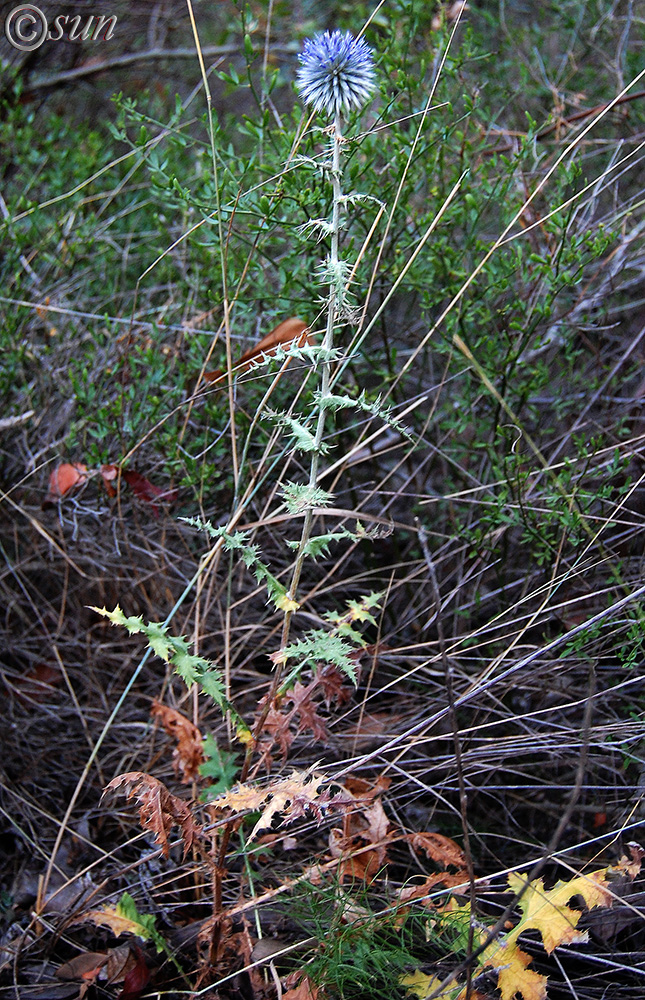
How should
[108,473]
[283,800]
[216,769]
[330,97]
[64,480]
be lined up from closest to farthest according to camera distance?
[283,800], [330,97], [216,769], [108,473], [64,480]

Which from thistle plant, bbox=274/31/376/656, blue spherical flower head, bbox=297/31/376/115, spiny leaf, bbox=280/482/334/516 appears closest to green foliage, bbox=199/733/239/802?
thistle plant, bbox=274/31/376/656

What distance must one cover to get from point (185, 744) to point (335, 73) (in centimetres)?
166

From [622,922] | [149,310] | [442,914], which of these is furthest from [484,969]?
[149,310]

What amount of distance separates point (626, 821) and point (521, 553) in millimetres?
925

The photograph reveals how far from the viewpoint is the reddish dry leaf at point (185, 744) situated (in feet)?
6.57

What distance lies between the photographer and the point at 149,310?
109 inches

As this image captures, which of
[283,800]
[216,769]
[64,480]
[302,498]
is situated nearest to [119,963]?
[216,769]

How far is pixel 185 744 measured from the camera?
201cm

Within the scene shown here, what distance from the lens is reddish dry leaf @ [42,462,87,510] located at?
245cm

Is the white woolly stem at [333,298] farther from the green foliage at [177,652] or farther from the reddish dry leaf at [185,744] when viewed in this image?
the reddish dry leaf at [185,744]

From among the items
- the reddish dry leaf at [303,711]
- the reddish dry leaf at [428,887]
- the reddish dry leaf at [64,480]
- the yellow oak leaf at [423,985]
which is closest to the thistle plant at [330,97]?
the reddish dry leaf at [303,711]

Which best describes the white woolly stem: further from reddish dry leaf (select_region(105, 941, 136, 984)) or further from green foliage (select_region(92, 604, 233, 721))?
reddish dry leaf (select_region(105, 941, 136, 984))

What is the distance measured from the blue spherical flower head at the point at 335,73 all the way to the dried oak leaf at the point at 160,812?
1.50 meters

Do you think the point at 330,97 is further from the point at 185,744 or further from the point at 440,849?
the point at 440,849
